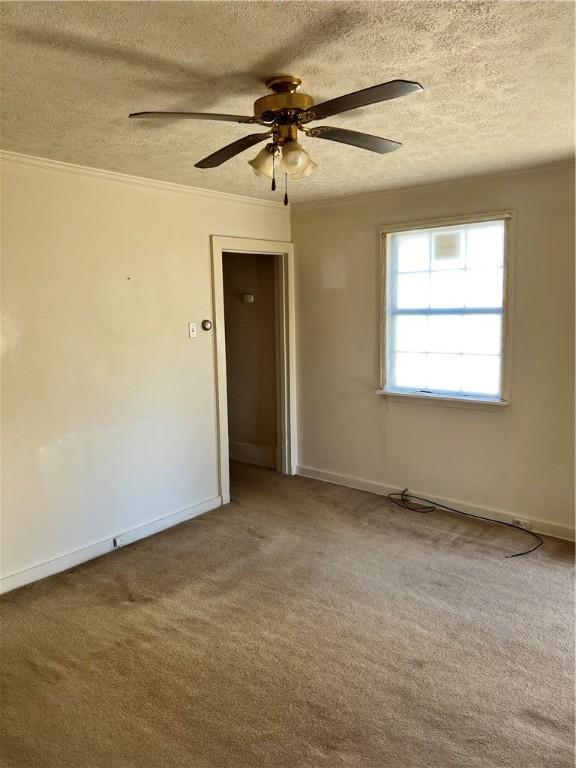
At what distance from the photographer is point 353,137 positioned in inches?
82.7

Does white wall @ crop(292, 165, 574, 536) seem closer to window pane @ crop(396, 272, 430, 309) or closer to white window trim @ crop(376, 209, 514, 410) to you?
white window trim @ crop(376, 209, 514, 410)

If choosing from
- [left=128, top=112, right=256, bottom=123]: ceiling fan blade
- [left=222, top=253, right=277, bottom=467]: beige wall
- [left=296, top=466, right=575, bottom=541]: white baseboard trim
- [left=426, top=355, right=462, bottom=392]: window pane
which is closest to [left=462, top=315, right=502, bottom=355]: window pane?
[left=426, top=355, right=462, bottom=392]: window pane

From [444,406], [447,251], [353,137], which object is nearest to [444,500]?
[444,406]

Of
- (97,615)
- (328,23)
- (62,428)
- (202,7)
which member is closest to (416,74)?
(328,23)

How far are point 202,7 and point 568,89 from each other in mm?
1536

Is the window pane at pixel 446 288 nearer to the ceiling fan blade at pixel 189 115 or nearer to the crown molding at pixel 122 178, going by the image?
the crown molding at pixel 122 178

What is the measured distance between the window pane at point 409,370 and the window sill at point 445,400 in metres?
0.10

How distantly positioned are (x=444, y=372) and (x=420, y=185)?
1.41 m

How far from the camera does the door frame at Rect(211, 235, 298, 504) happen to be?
165 inches

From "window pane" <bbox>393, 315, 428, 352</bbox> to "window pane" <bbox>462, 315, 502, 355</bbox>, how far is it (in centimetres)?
34

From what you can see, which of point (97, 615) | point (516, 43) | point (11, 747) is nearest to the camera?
point (516, 43)

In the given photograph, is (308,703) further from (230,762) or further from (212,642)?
(212,642)

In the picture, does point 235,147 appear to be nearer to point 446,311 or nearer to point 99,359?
point 99,359

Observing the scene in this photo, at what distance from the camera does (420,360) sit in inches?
167
